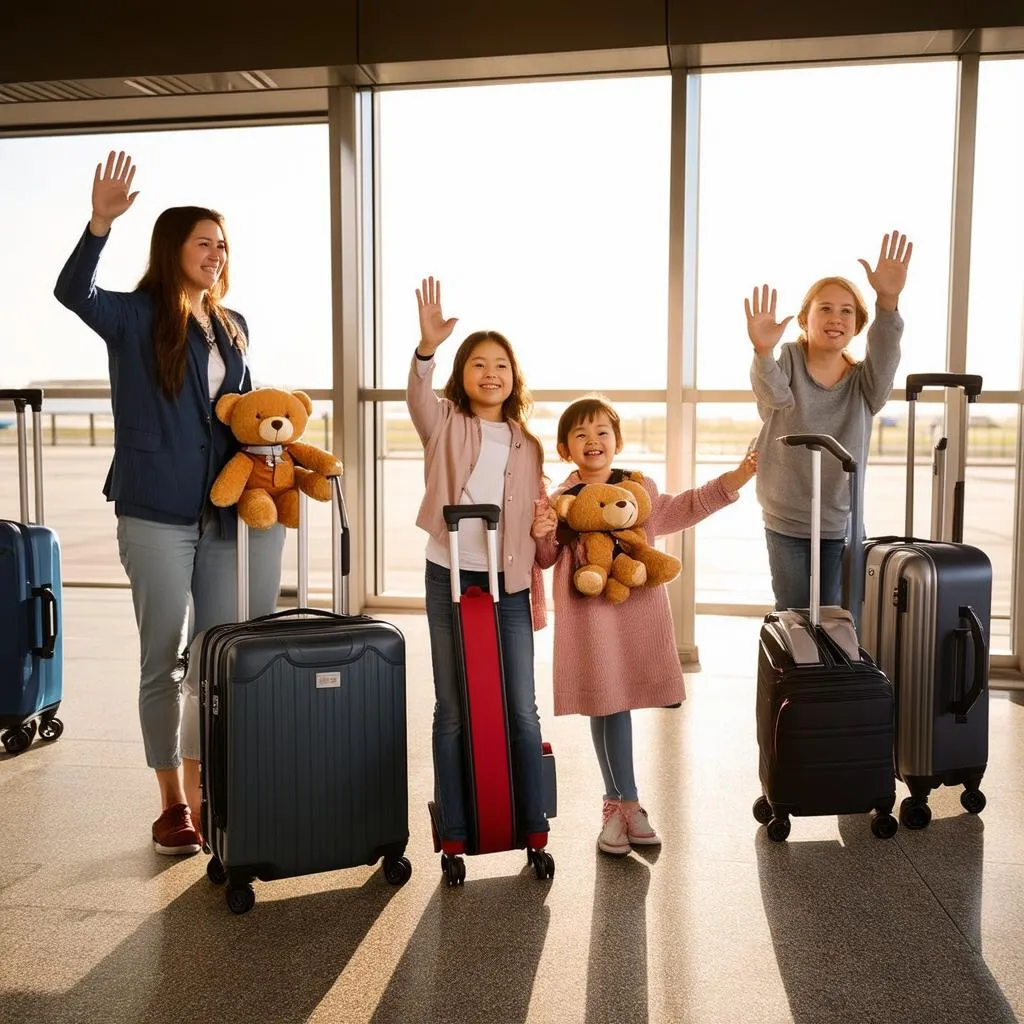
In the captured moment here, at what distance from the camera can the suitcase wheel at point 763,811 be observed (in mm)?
2863

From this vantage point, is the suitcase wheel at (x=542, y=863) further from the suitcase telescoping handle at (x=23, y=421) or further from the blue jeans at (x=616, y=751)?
the suitcase telescoping handle at (x=23, y=421)

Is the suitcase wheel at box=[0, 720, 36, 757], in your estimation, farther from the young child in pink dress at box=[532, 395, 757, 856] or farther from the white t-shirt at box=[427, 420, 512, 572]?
the young child in pink dress at box=[532, 395, 757, 856]

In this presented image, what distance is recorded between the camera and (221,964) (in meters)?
2.12

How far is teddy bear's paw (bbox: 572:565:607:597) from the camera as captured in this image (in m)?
2.60

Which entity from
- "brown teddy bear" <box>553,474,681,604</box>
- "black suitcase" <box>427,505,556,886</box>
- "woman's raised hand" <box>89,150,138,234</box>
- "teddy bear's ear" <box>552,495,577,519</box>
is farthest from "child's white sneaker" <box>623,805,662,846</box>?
"woman's raised hand" <box>89,150,138,234</box>

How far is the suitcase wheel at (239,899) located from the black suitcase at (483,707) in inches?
20.2

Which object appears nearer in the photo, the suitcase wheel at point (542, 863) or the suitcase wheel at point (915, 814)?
the suitcase wheel at point (542, 863)

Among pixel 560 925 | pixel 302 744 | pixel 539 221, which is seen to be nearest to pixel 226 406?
pixel 302 744

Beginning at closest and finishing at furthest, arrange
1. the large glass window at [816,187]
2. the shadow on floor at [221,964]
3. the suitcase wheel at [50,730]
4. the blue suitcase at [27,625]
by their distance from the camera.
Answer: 1. the shadow on floor at [221,964]
2. the blue suitcase at [27,625]
3. the suitcase wheel at [50,730]
4. the large glass window at [816,187]

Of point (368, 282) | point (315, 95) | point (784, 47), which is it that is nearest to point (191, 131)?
point (315, 95)

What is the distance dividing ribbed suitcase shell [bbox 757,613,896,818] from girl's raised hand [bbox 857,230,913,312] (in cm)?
111

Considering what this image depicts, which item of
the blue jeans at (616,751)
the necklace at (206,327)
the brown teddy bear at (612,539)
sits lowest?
the blue jeans at (616,751)

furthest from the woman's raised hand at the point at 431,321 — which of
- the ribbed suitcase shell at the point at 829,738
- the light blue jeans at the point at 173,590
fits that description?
the ribbed suitcase shell at the point at 829,738

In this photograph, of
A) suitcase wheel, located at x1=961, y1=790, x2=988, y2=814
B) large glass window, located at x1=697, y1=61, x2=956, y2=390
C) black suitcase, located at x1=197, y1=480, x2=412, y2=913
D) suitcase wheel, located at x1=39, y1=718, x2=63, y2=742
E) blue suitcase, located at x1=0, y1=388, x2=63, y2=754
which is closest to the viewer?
black suitcase, located at x1=197, y1=480, x2=412, y2=913
